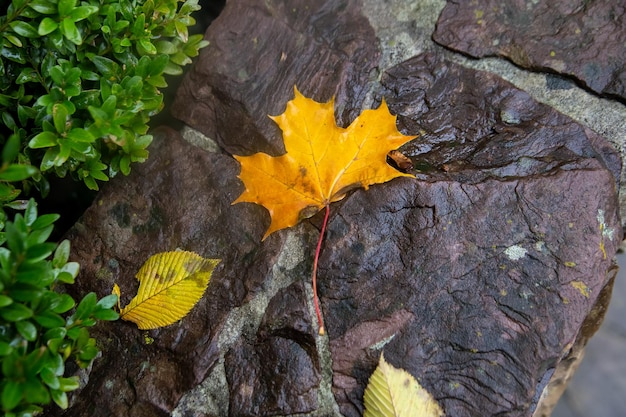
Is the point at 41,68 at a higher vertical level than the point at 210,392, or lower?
higher

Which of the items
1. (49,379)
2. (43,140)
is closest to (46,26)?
(43,140)

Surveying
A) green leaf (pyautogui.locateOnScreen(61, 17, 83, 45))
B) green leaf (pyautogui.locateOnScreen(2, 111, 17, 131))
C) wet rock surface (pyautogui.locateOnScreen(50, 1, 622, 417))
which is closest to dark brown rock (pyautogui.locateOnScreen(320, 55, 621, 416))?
wet rock surface (pyautogui.locateOnScreen(50, 1, 622, 417))

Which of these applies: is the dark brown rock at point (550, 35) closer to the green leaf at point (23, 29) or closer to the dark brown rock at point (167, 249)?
the dark brown rock at point (167, 249)

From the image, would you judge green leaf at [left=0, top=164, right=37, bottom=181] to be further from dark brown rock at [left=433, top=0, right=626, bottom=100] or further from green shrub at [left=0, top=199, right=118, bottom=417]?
dark brown rock at [left=433, top=0, right=626, bottom=100]

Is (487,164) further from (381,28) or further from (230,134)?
(230,134)

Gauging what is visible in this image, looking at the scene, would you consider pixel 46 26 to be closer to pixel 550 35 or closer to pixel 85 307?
pixel 85 307

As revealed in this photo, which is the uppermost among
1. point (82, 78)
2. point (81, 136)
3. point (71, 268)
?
point (82, 78)

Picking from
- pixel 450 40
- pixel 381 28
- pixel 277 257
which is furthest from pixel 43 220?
pixel 450 40
